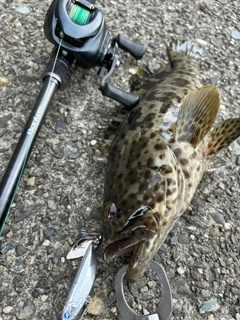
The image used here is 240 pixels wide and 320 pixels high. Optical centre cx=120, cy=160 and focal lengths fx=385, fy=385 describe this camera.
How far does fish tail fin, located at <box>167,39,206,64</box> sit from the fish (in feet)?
A: 1.76

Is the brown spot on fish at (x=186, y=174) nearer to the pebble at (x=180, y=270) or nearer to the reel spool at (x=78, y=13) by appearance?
the pebble at (x=180, y=270)

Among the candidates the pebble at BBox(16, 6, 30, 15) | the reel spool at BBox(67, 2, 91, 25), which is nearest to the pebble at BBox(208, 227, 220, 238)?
the reel spool at BBox(67, 2, 91, 25)

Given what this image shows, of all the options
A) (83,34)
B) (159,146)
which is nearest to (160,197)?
(159,146)

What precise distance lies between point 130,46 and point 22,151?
1.30 m

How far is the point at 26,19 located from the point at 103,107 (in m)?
1.17

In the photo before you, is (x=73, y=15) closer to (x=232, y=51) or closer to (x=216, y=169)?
(x=216, y=169)

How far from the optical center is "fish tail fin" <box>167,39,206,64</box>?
3.43 m

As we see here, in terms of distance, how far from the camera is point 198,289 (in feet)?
8.04

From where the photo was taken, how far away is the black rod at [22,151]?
2.24m

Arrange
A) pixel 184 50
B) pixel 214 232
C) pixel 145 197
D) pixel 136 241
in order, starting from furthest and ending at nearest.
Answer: pixel 184 50, pixel 214 232, pixel 145 197, pixel 136 241

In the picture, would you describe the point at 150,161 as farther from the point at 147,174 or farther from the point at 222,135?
the point at 222,135

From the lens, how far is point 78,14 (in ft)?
8.65

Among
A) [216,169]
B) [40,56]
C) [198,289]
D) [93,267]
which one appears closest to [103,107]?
[40,56]

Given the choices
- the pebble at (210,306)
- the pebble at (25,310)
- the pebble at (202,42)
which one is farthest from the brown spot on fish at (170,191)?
the pebble at (202,42)
